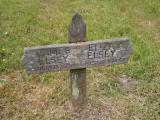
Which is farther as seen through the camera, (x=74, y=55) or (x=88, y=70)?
(x=88, y=70)

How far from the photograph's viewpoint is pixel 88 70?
5.28 meters

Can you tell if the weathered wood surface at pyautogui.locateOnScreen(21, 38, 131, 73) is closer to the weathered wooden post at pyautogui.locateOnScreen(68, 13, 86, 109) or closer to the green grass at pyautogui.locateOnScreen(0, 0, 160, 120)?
the weathered wooden post at pyautogui.locateOnScreen(68, 13, 86, 109)

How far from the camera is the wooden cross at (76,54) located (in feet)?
12.8

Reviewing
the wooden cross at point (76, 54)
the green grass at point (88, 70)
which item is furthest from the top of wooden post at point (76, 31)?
the green grass at point (88, 70)

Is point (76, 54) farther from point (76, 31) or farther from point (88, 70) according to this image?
point (88, 70)

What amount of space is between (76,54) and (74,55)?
2 cm

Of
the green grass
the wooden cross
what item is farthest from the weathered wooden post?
the green grass

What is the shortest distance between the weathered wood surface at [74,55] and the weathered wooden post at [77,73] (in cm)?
10

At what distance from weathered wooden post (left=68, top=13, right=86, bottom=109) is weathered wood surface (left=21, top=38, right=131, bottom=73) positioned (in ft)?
0.32

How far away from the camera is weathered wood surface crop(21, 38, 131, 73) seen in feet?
12.8

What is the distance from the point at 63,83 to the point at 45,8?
10.4 feet

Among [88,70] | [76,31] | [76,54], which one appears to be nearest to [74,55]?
[76,54]

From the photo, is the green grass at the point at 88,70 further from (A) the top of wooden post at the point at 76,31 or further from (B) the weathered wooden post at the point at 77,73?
(A) the top of wooden post at the point at 76,31

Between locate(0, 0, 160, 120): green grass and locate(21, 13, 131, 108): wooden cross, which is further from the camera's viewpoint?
locate(0, 0, 160, 120): green grass
